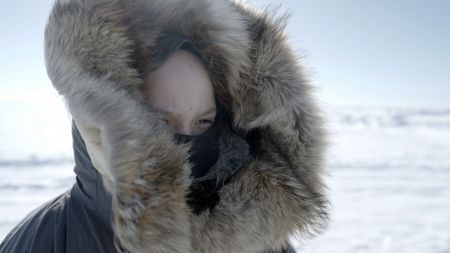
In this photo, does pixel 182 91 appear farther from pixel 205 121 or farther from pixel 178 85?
pixel 205 121

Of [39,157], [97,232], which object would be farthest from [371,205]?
[39,157]

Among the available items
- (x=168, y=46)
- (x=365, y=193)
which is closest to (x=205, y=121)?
(x=168, y=46)

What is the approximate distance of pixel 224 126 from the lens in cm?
127

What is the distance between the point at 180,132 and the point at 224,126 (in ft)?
0.69

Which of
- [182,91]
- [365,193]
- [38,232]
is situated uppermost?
[182,91]

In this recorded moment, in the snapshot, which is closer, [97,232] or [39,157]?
[97,232]

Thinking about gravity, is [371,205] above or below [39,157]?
above

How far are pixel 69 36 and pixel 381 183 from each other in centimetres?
640

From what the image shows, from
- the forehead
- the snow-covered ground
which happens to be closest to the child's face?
the forehead

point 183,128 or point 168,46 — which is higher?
point 168,46

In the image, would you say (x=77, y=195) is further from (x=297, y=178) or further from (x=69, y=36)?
(x=297, y=178)

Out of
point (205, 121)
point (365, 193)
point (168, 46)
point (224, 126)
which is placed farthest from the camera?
point (365, 193)

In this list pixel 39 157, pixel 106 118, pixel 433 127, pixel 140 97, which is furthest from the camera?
pixel 433 127

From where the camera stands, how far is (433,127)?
1933cm
